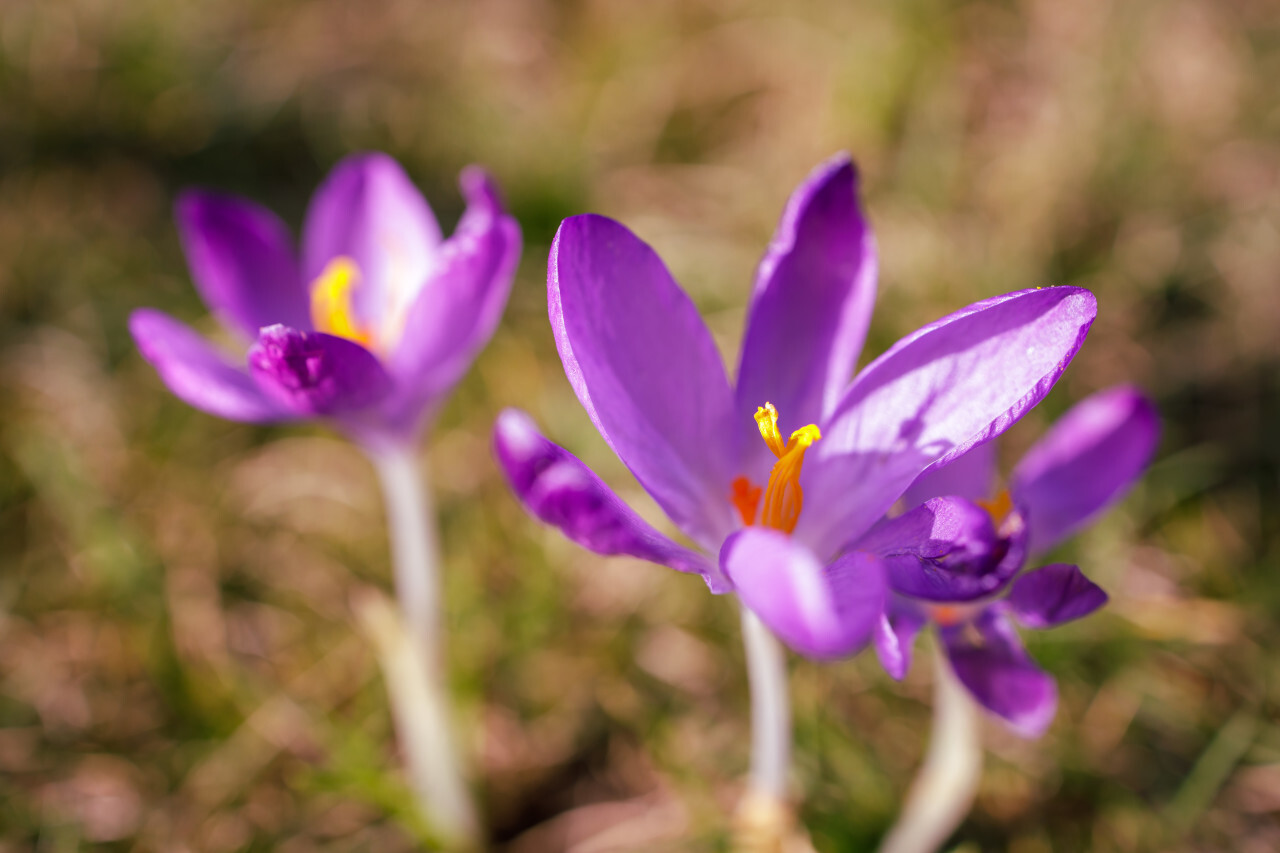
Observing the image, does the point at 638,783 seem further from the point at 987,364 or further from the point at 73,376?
the point at 73,376

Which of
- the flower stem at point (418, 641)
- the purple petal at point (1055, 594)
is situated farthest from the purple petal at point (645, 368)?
the flower stem at point (418, 641)

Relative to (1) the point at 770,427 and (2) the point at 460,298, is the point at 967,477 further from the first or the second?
(2) the point at 460,298

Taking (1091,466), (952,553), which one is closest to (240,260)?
(952,553)

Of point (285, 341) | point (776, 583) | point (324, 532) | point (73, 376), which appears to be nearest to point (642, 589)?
point (324, 532)

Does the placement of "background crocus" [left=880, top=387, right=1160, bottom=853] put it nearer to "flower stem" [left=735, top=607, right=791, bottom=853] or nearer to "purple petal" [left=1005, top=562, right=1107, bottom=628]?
"purple petal" [left=1005, top=562, right=1107, bottom=628]

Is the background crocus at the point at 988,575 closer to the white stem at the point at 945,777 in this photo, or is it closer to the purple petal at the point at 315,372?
the white stem at the point at 945,777

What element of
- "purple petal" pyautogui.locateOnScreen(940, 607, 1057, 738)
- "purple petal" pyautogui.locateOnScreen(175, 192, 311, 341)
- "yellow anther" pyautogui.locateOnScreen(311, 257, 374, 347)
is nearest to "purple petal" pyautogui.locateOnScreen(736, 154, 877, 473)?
"purple petal" pyautogui.locateOnScreen(940, 607, 1057, 738)
